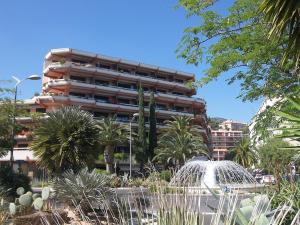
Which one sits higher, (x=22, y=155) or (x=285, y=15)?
(x=285, y=15)

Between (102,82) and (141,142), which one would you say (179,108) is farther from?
(141,142)

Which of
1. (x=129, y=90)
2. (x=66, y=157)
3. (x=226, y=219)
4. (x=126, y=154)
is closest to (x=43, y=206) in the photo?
(x=66, y=157)

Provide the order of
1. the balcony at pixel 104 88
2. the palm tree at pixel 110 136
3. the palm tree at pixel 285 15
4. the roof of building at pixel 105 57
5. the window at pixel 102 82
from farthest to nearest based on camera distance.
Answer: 1. the window at pixel 102 82
2. the roof of building at pixel 105 57
3. the balcony at pixel 104 88
4. the palm tree at pixel 110 136
5. the palm tree at pixel 285 15

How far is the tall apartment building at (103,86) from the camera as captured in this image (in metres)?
67.1

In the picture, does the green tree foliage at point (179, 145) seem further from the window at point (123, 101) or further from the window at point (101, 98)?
the window at point (101, 98)

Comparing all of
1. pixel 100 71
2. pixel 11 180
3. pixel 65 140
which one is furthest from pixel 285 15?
pixel 100 71

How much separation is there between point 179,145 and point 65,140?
4503 centimetres

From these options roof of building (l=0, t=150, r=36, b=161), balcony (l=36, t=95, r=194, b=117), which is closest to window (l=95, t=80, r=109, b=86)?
balcony (l=36, t=95, r=194, b=117)

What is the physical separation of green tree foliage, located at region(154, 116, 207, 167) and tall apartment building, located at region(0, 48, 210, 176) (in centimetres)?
755

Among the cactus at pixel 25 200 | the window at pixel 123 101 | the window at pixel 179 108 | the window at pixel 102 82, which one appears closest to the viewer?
the cactus at pixel 25 200

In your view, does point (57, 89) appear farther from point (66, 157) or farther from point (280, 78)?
point (280, 78)

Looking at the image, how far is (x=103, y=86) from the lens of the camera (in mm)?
71062

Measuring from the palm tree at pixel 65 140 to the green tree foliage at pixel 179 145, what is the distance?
41377 millimetres

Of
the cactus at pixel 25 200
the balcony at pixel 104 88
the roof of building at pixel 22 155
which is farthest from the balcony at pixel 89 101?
the cactus at pixel 25 200
